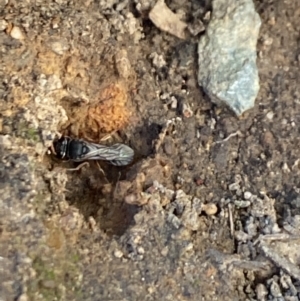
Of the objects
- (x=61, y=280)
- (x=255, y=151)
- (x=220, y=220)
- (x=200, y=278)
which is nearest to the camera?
(x=61, y=280)

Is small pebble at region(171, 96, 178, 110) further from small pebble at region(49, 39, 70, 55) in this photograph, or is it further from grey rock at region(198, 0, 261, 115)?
small pebble at region(49, 39, 70, 55)

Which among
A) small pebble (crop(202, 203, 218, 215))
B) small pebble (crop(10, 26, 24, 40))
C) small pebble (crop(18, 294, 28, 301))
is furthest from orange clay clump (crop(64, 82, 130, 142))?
small pebble (crop(18, 294, 28, 301))

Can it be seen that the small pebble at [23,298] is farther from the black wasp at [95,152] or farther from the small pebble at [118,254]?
the black wasp at [95,152]

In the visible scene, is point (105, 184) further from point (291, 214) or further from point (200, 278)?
point (291, 214)

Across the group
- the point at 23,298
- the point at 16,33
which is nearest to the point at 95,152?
the point at 16,33

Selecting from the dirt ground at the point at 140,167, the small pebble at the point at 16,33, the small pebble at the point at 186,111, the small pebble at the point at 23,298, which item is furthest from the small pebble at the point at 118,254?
the small pebble at the point at 16,33

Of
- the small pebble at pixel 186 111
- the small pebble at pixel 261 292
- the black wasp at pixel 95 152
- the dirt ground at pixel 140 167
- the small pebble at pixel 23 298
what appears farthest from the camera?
the small pebble at pixel 186 111

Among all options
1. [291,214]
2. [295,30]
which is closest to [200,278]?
[291,214]
